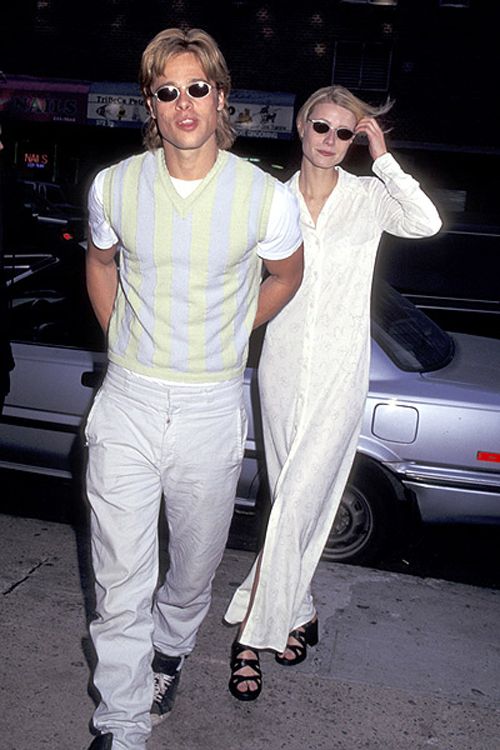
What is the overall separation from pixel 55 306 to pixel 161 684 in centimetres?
253

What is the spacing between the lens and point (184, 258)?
8.27 feet

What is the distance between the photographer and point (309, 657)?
344cm

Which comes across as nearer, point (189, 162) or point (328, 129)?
point (189, 162)

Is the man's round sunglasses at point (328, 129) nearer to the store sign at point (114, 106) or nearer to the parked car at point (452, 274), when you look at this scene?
the parked car at point (452, 274)

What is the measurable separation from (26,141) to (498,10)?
40.2 ft

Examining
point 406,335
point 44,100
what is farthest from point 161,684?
point 44,100

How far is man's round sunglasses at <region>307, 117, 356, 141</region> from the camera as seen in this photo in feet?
9.86

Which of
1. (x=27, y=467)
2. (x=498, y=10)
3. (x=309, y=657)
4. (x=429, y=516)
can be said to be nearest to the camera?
(x=309, y=657)

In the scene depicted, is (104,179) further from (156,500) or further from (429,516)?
(429,516)

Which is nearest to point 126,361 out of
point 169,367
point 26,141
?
point 169,367

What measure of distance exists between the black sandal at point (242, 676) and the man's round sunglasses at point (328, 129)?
5.71ft

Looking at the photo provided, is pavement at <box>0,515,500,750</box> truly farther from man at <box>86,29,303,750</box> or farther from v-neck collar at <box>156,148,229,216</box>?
v-neck collar at <box>156,148,229,216</box>

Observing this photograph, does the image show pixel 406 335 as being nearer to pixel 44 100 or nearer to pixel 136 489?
pixel 136 489

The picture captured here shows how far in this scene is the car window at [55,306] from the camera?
4859mm
